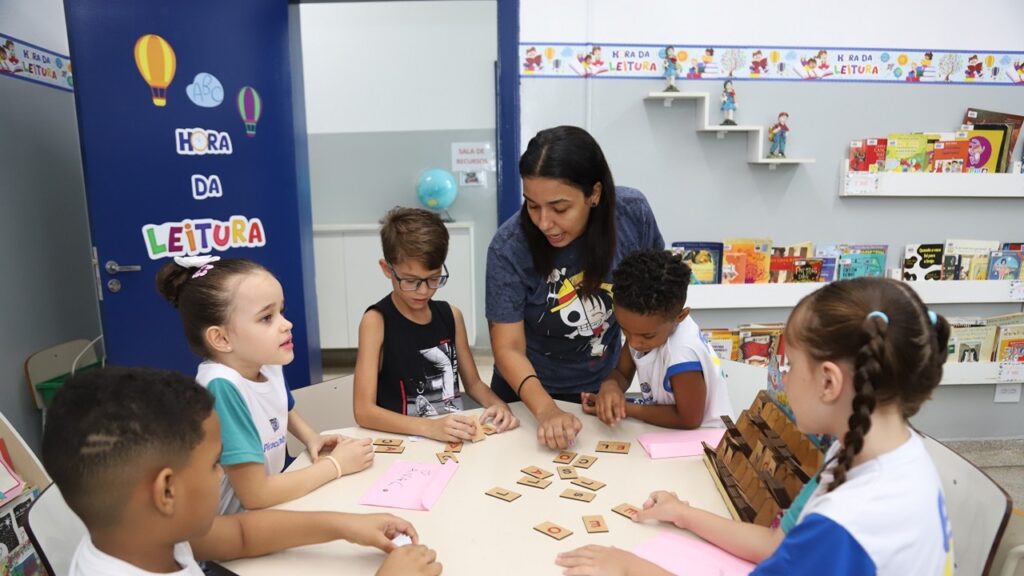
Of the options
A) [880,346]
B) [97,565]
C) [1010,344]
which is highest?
[880,346]

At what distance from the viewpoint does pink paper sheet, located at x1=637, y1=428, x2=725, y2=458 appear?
58.1 inches

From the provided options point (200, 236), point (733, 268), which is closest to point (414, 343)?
point (200, 236)

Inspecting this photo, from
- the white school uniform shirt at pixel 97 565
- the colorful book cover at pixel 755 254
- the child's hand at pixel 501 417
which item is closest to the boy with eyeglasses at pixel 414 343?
the child's hand at pixel 501 417

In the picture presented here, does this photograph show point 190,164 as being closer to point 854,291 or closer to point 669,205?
point 669,205

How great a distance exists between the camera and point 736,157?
11.6ft

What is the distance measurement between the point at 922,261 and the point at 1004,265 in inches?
19.4

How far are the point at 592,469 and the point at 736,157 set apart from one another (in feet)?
8.73

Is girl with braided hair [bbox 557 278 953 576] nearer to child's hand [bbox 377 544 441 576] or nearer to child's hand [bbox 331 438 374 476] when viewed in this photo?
child's hand [bbox 377 544 441 576]

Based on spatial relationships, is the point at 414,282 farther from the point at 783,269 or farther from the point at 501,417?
the point at 783,269

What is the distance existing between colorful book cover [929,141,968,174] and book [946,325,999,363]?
0.93 meters

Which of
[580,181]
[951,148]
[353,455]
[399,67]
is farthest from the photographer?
[399,67]

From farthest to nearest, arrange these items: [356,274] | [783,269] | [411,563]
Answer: [356,274] < [783,269] < [411,563]

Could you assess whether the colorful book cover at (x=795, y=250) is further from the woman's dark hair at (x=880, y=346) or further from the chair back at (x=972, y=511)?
the woman's dark hair at (x=880, y=346)

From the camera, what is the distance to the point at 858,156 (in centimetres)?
352
